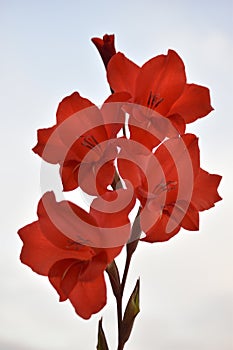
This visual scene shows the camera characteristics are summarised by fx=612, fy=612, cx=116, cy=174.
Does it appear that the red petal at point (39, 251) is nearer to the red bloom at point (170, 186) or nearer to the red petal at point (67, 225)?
the red petal at point (67, 225)

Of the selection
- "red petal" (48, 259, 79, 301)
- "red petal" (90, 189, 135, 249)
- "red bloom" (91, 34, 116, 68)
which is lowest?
"red petal" (48, 259, 79, 301)

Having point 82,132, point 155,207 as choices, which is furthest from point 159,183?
point 82,132

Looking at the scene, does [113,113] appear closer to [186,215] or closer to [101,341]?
[186,215]

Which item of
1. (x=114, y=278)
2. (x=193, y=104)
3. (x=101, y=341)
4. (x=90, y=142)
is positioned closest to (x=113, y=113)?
(x=90, y=142)

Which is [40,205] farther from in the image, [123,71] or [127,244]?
[123,71]

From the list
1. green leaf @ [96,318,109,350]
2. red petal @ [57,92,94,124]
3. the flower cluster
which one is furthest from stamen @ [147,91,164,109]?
green leaf @ [96,318,109,350]

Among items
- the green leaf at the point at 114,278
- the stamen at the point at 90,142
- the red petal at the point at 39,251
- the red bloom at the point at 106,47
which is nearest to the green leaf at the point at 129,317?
the green leaf at the point at 114,278

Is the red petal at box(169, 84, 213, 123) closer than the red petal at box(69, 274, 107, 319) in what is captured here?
No

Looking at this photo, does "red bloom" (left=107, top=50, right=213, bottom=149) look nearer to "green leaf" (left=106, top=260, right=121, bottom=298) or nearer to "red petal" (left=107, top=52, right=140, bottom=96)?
"red petal" (left=107, top=52, right=140, bottom=96)
